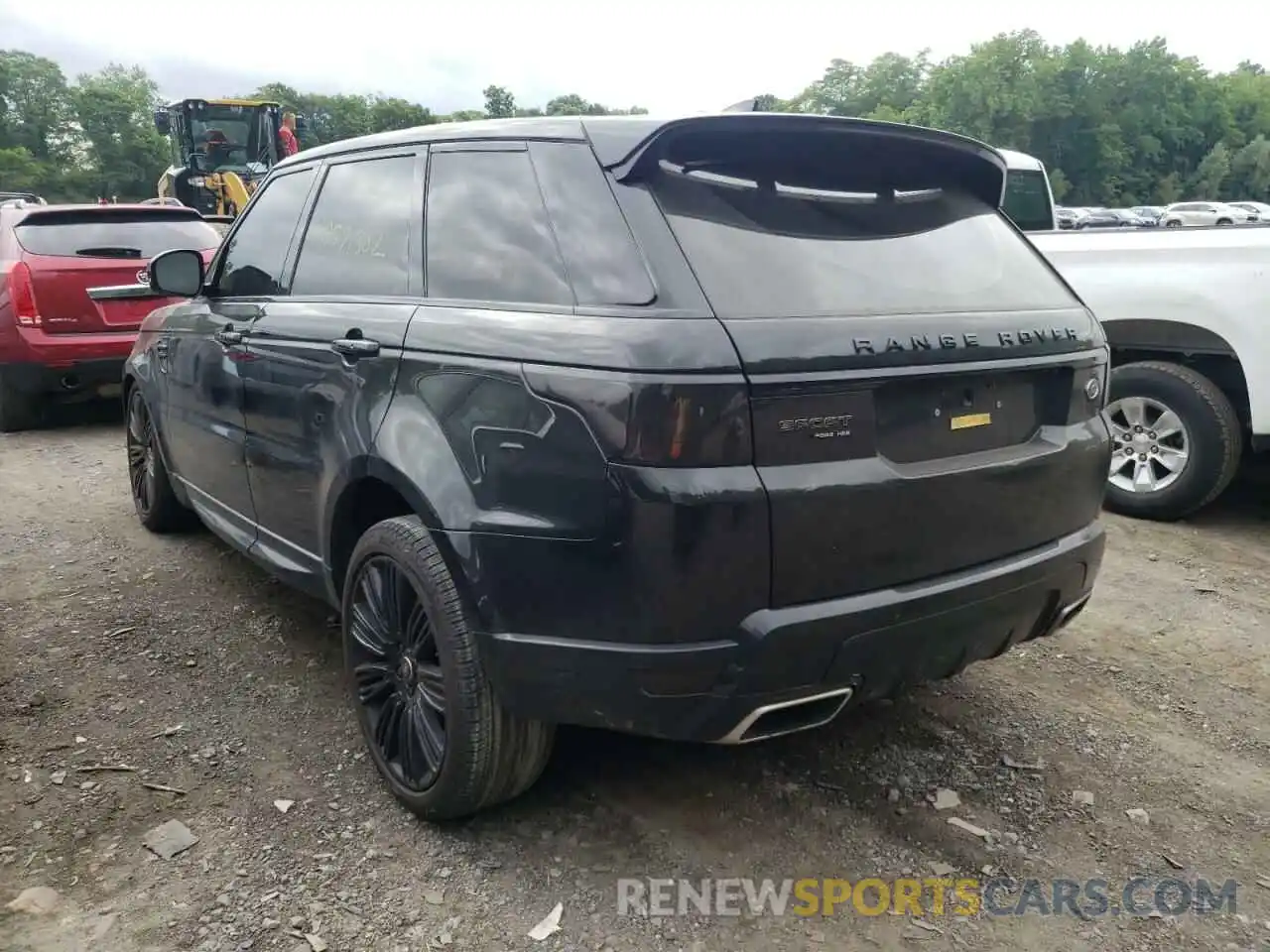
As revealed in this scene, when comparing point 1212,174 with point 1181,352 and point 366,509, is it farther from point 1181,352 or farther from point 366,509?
point 366,509

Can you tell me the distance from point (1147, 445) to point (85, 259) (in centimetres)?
750

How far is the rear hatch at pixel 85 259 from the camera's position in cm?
741

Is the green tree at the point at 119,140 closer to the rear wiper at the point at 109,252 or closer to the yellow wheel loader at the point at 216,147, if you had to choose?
the yellow wheel loader at the point at 216,147

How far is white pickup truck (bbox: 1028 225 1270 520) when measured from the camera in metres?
4.80

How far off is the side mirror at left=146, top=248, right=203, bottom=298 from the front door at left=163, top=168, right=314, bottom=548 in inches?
2.7

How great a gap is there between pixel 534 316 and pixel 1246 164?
3745 inches

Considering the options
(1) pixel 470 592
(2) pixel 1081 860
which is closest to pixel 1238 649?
(2) pixel 1081 860

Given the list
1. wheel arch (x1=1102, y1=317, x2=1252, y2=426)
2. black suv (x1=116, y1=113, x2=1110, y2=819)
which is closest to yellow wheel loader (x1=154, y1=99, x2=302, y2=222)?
wheel arch (x1=1102, y1=317, x2=1252, y2=426)

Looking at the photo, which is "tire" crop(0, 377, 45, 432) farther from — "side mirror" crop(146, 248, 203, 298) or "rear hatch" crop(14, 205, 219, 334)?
"side mirror" crop(146, 248, 203, 298)

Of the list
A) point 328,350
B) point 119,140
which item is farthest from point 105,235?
point 119,140

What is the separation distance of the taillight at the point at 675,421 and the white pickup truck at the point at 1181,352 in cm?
350

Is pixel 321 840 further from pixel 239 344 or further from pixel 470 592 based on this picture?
pixel 239 344

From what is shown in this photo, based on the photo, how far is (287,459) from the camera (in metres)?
3.25

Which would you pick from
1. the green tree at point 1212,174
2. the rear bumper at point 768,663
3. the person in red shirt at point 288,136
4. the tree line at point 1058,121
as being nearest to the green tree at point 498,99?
the tree line at point 1058,121
